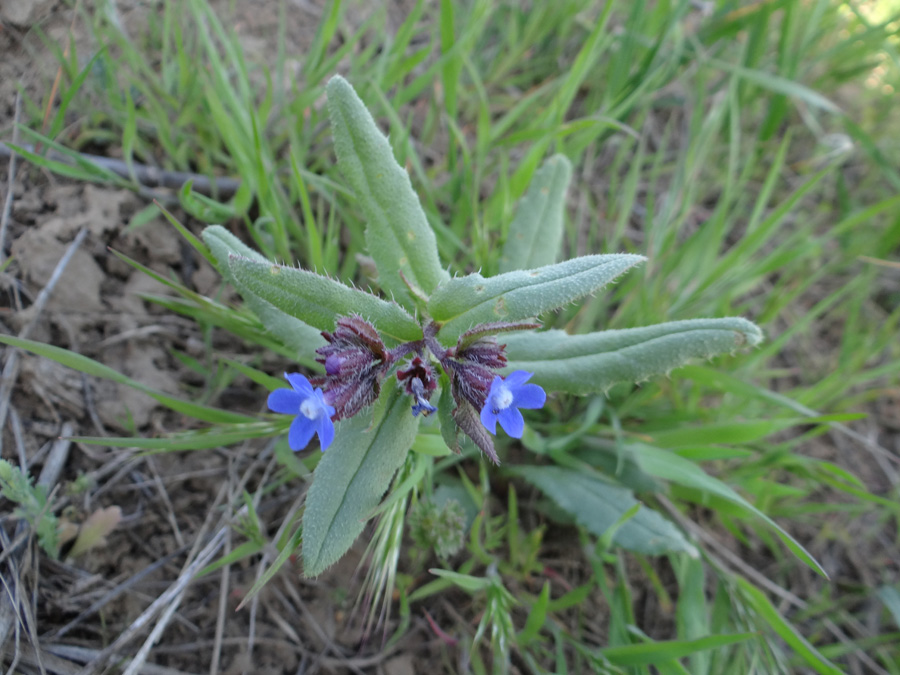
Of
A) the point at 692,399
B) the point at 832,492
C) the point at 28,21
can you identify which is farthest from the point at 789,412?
the point at 28,21

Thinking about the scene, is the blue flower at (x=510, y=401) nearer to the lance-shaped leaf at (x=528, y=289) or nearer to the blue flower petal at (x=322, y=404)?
the lance-shaped leaf at (x=528, y=289)

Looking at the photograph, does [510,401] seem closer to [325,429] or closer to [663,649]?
[325,429]

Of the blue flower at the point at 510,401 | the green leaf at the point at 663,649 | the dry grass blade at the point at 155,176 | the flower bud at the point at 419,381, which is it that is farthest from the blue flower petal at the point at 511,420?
the dry grass blade at the point at 155,176

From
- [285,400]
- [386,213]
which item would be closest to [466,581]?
[285,400]

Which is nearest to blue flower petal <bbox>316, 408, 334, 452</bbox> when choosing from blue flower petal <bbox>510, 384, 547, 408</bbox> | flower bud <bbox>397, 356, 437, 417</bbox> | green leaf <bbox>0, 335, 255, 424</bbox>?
flower bud <bbox>397, 356, 437, 417</bbox>

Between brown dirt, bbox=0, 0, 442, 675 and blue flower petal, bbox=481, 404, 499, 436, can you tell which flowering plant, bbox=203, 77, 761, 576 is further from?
brown dirt, bbox=0, 0, 442, 675

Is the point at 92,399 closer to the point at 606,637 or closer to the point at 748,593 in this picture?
the point at 606,637
